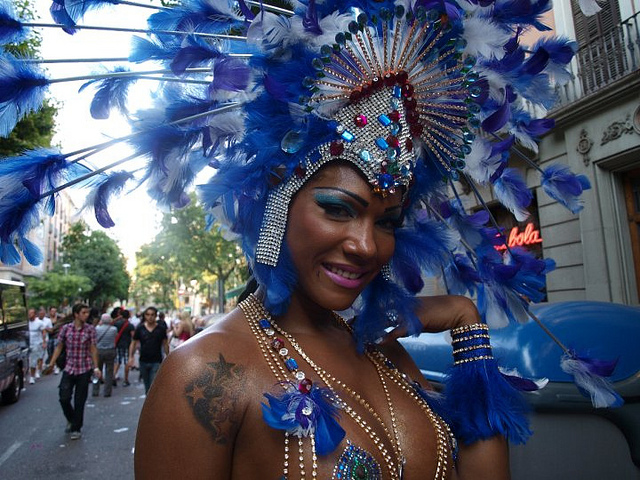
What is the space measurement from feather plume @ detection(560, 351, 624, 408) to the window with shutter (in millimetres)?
7978

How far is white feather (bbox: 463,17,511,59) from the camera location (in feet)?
5.20

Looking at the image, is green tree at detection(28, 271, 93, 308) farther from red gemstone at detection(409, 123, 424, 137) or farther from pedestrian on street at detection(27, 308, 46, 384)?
red gemstone at detection(409, 123, 424, 137)

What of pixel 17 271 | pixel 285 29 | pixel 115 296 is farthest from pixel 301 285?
pixel 115 296

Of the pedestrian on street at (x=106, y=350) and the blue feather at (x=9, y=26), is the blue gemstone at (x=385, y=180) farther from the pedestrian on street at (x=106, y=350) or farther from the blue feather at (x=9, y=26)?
the pedestrian on street at (x=106, y=350)

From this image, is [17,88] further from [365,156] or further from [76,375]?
[76,375]

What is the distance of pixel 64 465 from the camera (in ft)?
19.0

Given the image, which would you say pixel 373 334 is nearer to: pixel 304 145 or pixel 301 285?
pixel 301 285

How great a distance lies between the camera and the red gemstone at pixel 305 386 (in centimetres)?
146

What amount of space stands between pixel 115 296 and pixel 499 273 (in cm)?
5536

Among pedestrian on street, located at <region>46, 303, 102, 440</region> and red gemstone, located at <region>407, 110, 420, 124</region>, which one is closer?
red gemstone, located at <region>407, 110, 420, 124</region>

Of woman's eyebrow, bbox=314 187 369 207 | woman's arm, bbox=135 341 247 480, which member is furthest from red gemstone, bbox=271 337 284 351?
woman's eyebrow, bbox=314 187 369 207

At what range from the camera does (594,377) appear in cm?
197

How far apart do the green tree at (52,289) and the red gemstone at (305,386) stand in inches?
1513

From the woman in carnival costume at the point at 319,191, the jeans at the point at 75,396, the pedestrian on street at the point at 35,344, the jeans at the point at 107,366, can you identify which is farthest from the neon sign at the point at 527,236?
the pedestrian on street at the point at 35,344
